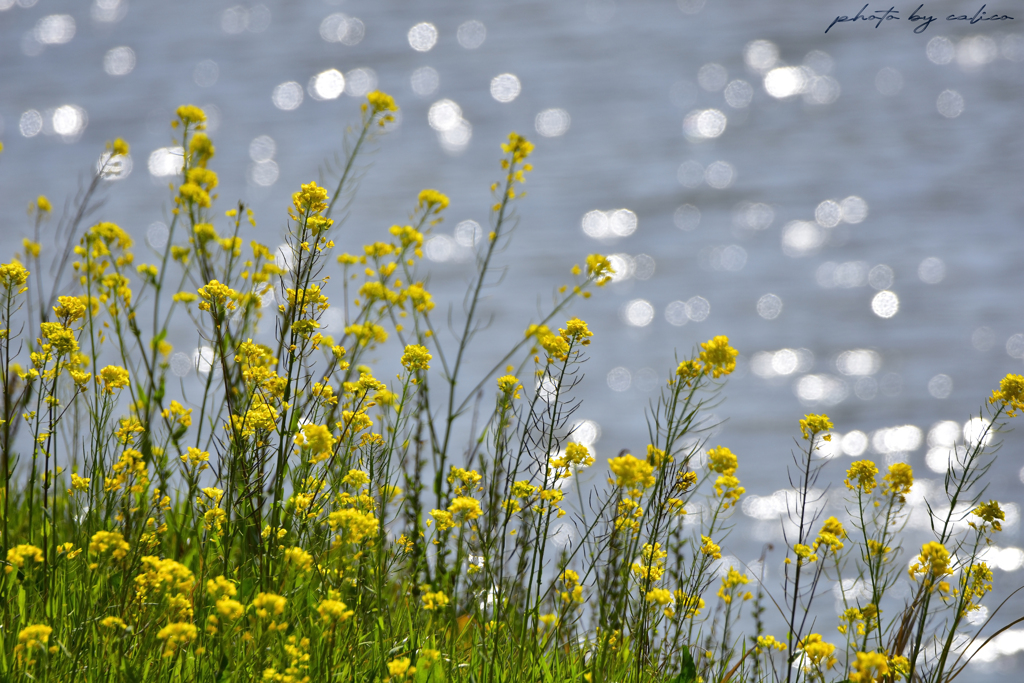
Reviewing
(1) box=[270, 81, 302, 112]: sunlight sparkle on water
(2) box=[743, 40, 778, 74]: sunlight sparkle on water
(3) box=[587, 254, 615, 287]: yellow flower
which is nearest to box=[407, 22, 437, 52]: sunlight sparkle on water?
(1) box=[270, 81, 302, 112]: sunlight sparkle on water

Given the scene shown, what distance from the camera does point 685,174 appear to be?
1230cm

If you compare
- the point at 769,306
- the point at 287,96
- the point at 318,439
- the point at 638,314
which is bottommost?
the point at 318,439

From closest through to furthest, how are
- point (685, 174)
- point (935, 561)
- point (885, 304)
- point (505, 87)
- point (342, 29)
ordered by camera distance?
point (935, 561), point (885, 304), point (685, 174), point (505, 87), point (342, 29)

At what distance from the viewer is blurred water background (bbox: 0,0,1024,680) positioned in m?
8.18

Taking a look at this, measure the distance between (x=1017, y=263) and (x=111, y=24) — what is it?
57.8ft

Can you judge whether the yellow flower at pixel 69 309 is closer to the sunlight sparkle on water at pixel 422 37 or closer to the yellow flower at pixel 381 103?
the yellow flower at pixel 381 103

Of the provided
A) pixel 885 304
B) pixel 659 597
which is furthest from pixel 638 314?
pixel 659 597

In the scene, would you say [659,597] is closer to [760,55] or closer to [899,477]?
[899,477]

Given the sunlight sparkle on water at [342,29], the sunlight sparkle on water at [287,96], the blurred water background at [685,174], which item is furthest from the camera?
the sunlight sparkle on water at [342,29]

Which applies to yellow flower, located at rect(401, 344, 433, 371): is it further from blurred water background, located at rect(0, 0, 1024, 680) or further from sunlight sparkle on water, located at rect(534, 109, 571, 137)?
sunlight sparkle on water, located at rect(534, 109, 571, 137)

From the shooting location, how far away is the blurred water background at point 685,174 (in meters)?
8.18

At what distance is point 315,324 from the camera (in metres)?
1.96

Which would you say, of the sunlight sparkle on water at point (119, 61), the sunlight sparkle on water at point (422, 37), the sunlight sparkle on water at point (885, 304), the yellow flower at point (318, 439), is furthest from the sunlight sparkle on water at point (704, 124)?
the yellow flower at point (318, 439)

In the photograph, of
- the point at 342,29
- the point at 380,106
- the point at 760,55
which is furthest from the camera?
the point at 342,29
